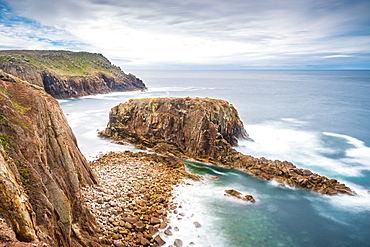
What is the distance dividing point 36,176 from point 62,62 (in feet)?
409

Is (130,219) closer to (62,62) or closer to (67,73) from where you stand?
(67,73)

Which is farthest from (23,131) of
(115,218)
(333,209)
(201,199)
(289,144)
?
(289,144)

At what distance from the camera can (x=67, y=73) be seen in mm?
106625

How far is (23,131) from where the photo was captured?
Result: 1197cm

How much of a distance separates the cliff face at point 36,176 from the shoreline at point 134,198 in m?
2.32

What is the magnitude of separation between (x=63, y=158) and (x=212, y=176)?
18.5 m

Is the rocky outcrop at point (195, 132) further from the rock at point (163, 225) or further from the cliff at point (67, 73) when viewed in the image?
the cliff at point (67, 73)

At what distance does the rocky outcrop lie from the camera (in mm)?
30047

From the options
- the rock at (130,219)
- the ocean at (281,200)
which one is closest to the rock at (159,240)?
the ocean at (281,200)

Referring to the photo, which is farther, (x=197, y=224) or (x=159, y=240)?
(x=197, y=224)

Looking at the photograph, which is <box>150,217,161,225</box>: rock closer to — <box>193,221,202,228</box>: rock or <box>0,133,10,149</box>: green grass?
<box>193,221,202,228</box>: rock

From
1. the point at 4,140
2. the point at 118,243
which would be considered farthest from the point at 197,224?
the point at 4,140

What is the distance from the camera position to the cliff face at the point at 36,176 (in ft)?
27.1

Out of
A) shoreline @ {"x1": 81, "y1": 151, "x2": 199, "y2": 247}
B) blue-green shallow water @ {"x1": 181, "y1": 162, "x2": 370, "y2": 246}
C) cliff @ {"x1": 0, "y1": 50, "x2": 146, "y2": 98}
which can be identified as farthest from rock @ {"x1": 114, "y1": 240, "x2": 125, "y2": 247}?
cliff @ {"x1": 0, "y1": 50, "x2": 146, "y2": 98}
